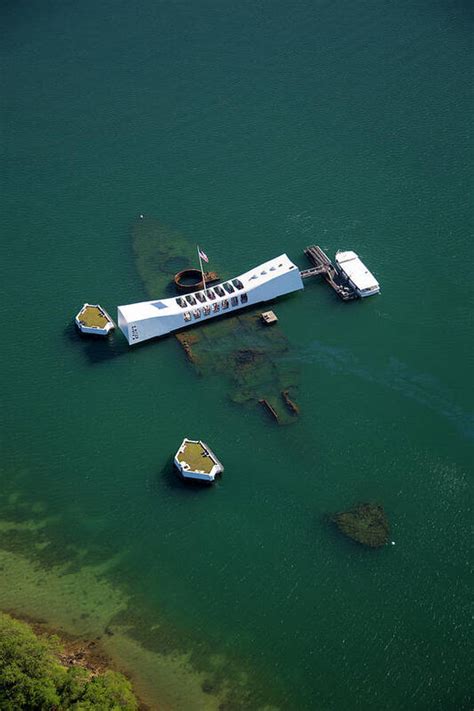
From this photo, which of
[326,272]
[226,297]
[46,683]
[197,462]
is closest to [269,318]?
[226,297]

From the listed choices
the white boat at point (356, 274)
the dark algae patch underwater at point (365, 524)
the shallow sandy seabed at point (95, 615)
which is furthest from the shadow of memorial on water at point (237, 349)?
the shallow sandy seabed at point (95, 615)

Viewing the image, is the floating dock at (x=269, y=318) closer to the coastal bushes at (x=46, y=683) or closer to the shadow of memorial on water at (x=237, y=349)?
the shadow of memorial on water at (x=237, y=349)

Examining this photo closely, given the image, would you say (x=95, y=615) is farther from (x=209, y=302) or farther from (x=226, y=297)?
(x=226, y=297)

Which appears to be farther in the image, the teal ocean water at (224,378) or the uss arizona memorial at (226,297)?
the uss arizona memorial at (226,297)

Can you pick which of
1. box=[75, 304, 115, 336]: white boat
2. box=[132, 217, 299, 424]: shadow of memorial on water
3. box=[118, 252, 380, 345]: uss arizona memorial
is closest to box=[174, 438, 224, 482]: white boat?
box=[132, 217, 299, 424]: shadow of memorial on water

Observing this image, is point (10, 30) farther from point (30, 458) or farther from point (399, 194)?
point (30, 458)

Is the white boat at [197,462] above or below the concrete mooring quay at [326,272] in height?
below
